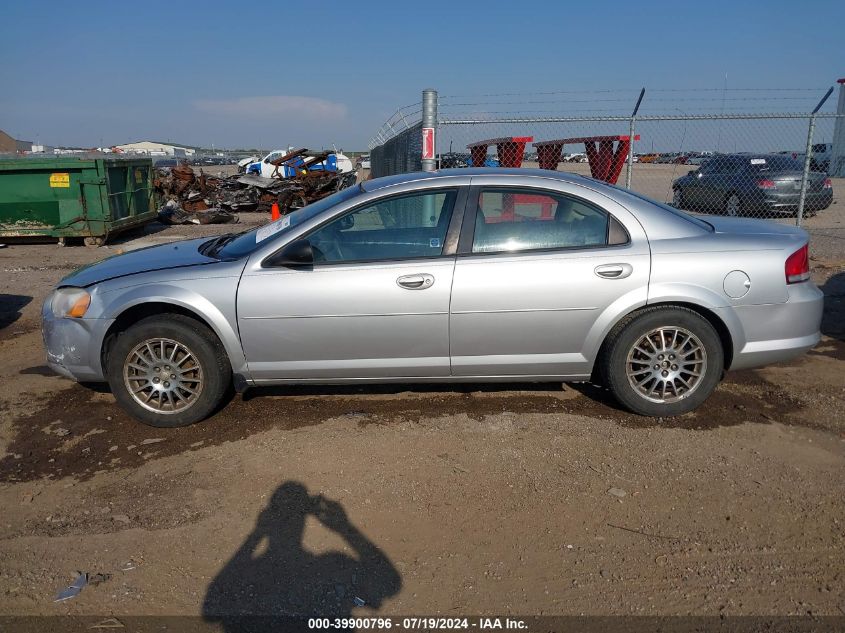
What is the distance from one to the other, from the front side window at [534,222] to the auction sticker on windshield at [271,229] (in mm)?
1326

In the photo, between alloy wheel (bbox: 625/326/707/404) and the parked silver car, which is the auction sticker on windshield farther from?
alloy wheel (bbox: 625/326/707/404)

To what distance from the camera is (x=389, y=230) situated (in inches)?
170

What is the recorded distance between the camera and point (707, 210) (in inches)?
605

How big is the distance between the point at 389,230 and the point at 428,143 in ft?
14.2

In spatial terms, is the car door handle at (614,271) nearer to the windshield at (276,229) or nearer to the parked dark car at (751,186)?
the windshield at (276,229)

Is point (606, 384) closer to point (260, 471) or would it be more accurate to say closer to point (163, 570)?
point (260, 471)

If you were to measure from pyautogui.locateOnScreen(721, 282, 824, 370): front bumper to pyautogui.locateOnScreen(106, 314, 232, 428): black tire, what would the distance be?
333cm

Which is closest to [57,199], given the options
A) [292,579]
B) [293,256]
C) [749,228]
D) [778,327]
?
[293,256]

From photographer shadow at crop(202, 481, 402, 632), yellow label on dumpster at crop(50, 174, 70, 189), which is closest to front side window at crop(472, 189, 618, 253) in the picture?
photographer shadow at crop(202, 481, 402, 632)

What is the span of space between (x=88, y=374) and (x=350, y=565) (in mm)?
2464

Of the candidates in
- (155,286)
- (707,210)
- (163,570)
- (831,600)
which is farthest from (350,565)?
(707,210)

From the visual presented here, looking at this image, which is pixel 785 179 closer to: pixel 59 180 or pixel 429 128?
pixel 429 128

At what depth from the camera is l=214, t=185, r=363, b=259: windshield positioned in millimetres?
4320

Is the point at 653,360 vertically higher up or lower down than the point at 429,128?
lower down
